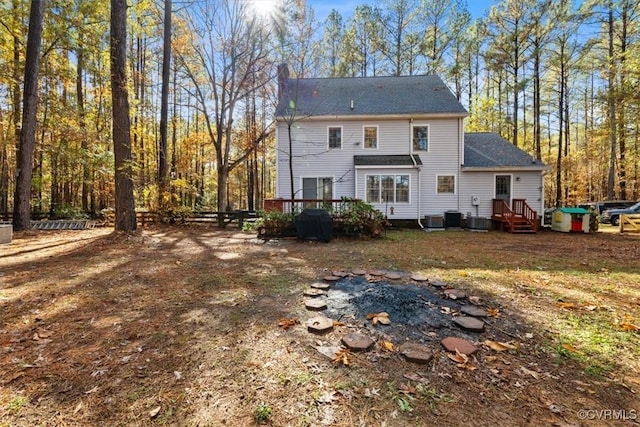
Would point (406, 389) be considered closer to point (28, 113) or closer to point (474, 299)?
point (474, 299)

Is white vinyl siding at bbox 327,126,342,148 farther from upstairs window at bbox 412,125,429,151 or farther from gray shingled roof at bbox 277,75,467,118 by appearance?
upstairs window at bbox 412,125,429,151

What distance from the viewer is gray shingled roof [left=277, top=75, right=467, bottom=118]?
13.7 meters

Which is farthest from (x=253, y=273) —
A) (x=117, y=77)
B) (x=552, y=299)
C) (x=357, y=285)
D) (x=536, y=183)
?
(x=536, y=183)

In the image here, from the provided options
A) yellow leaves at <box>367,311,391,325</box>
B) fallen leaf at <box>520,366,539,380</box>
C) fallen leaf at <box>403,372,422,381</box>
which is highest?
yellow leaves at <box>367,311,391,325</box>

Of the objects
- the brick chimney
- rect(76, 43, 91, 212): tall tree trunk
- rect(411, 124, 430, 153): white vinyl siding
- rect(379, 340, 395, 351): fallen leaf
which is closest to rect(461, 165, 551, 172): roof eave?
rect(411, 124, 430, 153): white vinyl siding

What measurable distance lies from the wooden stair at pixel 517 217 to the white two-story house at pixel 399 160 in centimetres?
51

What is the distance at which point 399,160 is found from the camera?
1311cm

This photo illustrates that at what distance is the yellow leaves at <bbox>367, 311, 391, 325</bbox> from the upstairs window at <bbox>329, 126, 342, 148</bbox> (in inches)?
457

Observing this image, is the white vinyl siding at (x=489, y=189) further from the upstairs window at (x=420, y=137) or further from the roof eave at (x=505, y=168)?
the upstairs window at (x=420, y=137)

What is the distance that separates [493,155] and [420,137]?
12.1 feet

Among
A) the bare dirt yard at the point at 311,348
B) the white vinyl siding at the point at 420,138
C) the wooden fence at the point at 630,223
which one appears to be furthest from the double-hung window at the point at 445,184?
the bare dirt yard at the point at 311,348

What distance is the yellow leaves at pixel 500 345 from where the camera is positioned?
253 cm

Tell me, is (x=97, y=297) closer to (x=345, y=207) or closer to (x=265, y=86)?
(x=345, y=207)

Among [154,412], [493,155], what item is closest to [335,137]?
[493,155]
